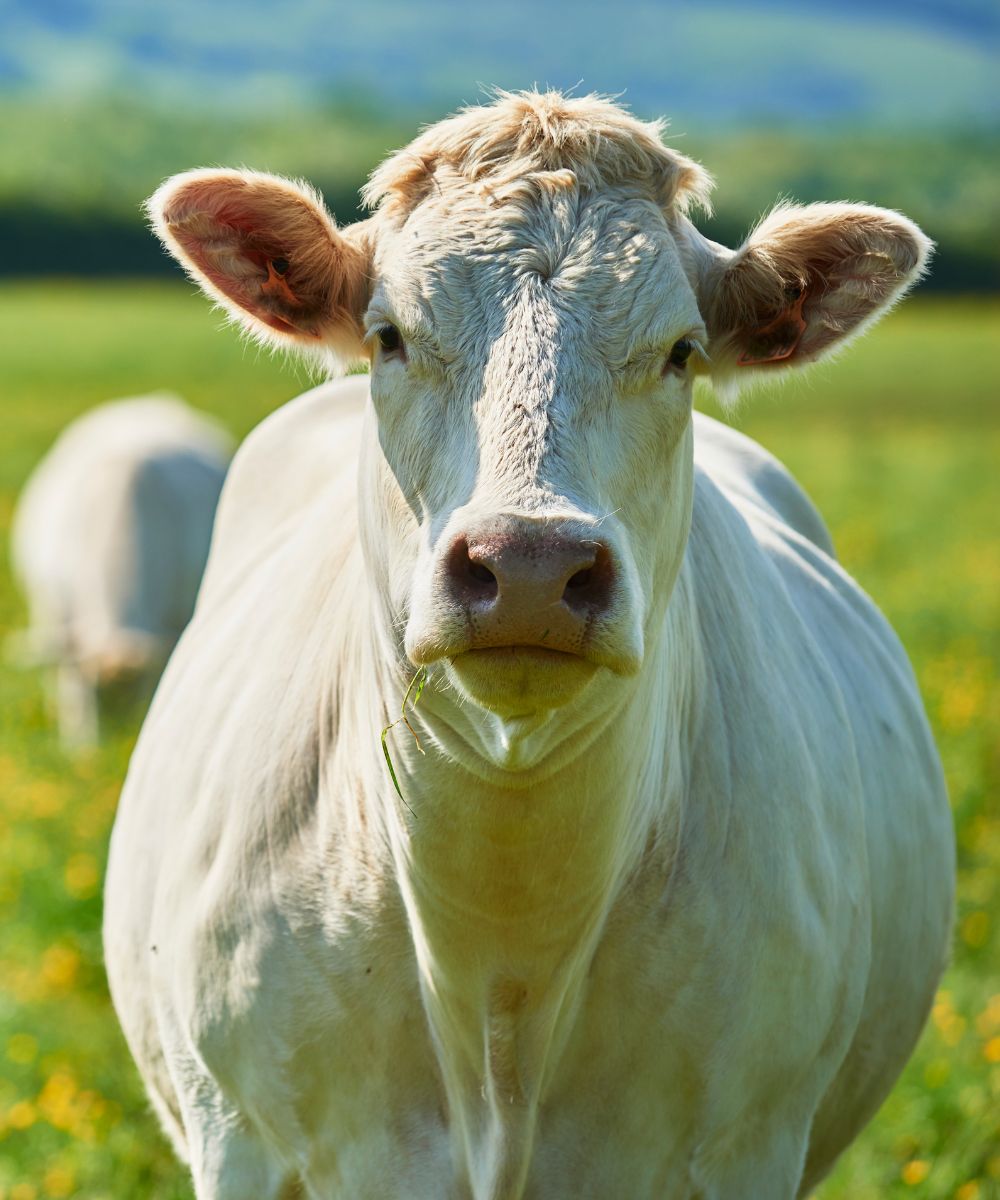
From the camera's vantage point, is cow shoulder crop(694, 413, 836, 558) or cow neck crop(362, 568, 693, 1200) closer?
cow neck crop(362, 568, 693, 1200)

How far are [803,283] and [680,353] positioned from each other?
1.26ft

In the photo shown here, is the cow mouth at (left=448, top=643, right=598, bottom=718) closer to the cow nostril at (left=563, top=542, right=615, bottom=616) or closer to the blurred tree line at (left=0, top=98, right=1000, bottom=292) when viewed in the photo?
the cow nostril at (left=563, top=542, right=615, bottom=616)

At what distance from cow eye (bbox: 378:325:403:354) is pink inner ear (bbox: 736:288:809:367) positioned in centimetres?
68

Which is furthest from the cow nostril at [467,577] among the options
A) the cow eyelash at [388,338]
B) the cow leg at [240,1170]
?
the cow leg at [240,1170]

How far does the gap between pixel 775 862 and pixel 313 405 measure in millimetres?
2234

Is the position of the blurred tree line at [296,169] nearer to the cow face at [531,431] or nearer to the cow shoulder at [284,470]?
the cow shoulder at [284,470]

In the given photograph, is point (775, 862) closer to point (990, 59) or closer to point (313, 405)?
point (313, 405)

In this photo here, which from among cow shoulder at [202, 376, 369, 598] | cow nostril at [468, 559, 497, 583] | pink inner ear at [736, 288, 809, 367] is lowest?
cow nostril at [468, 559, 497, 583]

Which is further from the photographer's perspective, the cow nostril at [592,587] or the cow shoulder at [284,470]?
the cow shoulder at [284,470]

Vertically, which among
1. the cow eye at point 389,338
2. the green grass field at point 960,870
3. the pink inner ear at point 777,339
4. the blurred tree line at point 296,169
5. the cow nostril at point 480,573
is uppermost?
the blurred tree line at point 296,169

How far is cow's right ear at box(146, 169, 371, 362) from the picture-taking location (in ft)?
9.57

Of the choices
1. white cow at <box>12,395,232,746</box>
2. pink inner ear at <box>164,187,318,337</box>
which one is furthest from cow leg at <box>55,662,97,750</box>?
pink inner ear at <box>164,187,318,337</box>

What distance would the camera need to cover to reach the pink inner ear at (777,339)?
305cm

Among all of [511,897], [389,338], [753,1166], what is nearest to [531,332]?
[389,338]
